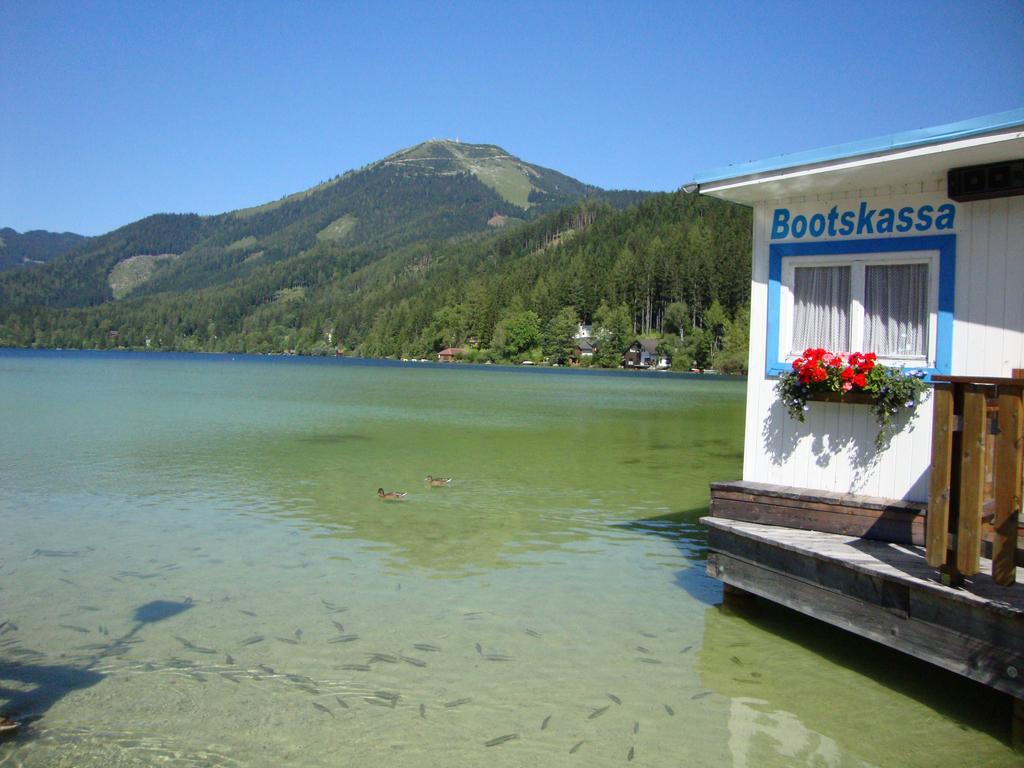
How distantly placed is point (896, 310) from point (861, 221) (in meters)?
1.03

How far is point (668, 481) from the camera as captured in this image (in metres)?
19.1

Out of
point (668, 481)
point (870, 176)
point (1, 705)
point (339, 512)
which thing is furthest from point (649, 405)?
point (1, 705)

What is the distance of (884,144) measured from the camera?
780 cm

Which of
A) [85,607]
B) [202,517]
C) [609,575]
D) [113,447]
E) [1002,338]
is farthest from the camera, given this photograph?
[113,447]

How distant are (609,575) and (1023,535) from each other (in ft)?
16.3

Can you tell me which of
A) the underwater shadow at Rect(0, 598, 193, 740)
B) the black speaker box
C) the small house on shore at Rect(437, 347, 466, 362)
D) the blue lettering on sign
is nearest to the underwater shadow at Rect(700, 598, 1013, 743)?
the blue lettering on sign

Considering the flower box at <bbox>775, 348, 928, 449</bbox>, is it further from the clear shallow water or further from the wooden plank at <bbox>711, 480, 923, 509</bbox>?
the clear shallow water

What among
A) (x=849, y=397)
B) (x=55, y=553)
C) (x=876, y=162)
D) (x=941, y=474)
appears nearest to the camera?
(x=941, y=474)

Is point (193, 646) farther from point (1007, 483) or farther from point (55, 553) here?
point (1007, 483)

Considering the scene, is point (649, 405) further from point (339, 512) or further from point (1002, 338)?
point (1002, 338)

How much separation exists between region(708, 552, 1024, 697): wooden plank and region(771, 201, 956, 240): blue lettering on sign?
3700 mm

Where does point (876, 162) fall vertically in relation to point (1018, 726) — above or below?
above

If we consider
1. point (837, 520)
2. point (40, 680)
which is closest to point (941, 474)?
point (837, 520)

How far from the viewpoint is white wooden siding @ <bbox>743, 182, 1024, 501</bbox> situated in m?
7.97
